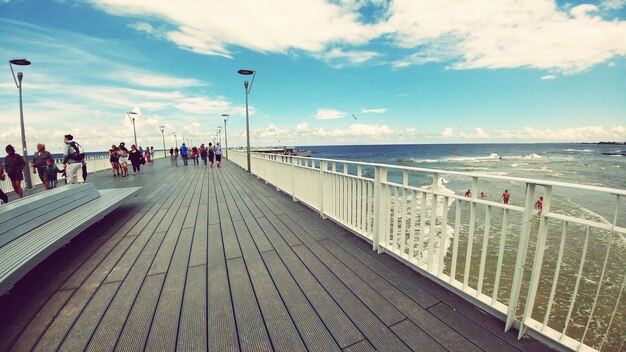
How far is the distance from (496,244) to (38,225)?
11.6m

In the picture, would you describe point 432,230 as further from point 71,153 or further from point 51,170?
point 51,170

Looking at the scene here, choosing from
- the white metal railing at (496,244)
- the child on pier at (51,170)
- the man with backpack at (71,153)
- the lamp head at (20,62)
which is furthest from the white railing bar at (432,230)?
the lamp head at (20,62)

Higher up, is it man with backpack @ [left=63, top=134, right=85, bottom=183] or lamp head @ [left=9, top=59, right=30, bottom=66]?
lamp head @ [left=9, top=59, right=30, bottom=66]

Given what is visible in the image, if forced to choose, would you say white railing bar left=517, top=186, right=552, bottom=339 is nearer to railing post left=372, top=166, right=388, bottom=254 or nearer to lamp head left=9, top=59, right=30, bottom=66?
railing post left=372, top=166, right=388, bottom=254

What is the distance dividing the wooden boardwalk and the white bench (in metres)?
0.34

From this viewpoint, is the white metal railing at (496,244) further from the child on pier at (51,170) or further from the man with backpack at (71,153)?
the child on pier at (51,170)

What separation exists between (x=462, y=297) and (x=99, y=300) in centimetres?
335

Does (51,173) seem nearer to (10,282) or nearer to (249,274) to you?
(10,282)

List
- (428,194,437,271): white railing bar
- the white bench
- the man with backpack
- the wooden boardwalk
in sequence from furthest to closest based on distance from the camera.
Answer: the man with backpack
(428,194,437,271): white railing bar
the white bench
the wooden boardwalk

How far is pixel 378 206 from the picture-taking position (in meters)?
3.37

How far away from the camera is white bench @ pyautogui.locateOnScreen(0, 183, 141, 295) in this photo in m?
2.32

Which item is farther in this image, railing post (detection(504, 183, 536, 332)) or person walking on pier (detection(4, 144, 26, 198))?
person walking on pier (detection(4, 144, 26, 198))

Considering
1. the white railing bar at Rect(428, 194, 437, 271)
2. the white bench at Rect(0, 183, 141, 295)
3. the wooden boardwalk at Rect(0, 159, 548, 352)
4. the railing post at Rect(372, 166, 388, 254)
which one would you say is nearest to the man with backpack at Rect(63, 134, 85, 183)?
the white bench at Rect(0, 183, 141, 295)

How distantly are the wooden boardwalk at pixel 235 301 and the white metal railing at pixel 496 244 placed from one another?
24cm
